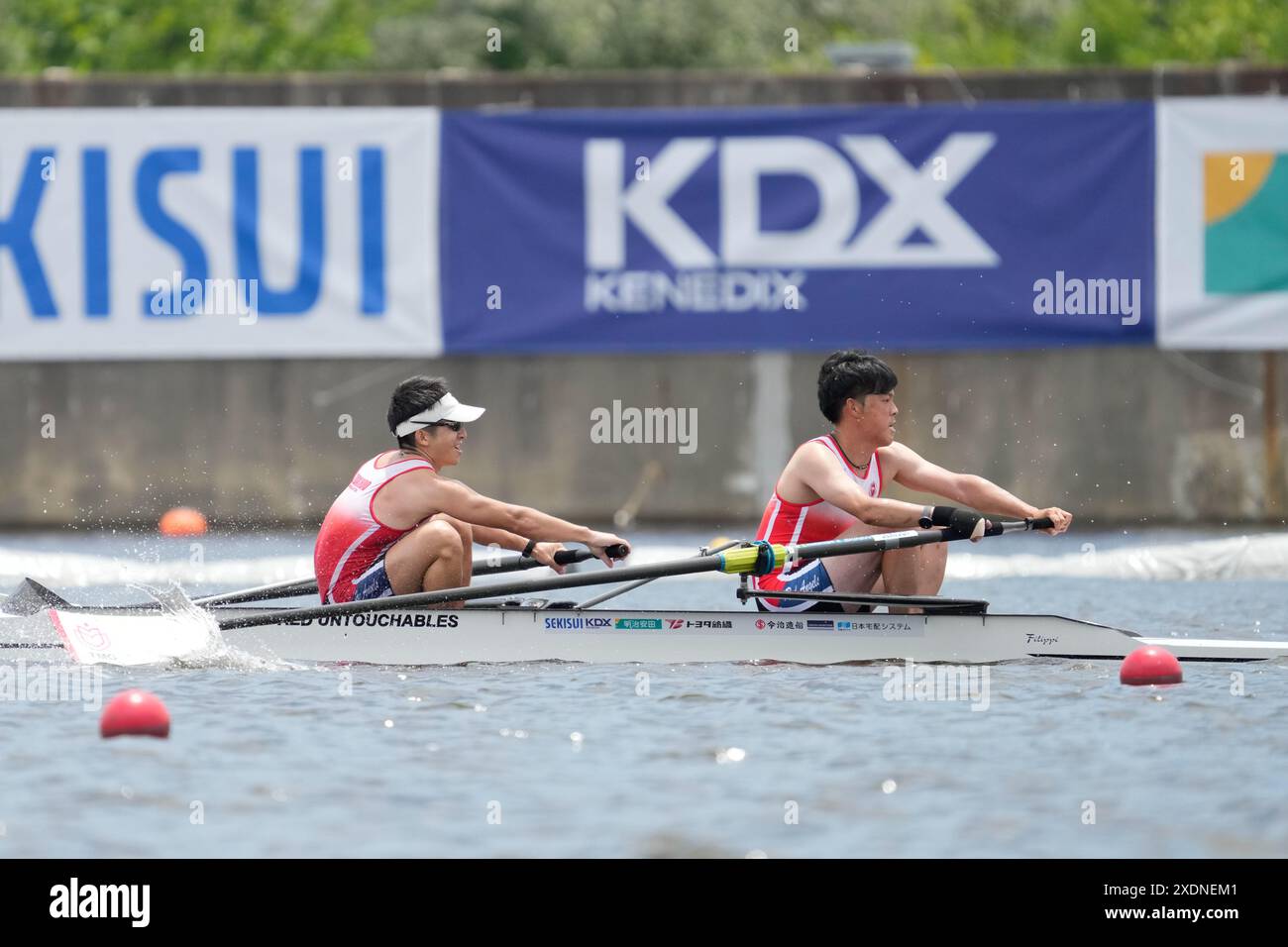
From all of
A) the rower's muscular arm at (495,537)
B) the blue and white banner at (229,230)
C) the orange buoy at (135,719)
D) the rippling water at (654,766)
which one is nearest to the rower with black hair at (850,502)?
the rippling water at (654,766)

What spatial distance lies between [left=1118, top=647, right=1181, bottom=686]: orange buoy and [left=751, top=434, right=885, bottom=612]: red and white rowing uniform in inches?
55.8

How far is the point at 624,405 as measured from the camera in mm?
16016

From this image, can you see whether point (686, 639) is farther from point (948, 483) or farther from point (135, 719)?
→ point (135, 719)

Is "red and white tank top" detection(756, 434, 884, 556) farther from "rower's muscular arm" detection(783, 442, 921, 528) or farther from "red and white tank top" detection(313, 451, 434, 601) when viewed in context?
"red and white tank top" detection(313, 451, 434, 601)

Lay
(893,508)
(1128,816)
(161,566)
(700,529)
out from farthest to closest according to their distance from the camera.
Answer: (700,529) → (161,566) → (893,508) → (1128,816)

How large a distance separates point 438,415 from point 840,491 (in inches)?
71.6

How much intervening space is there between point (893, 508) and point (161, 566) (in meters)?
6.72

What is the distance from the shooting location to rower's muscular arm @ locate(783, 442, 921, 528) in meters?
8.66

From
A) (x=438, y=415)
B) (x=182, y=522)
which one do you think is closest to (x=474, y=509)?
(x=438, y=415)

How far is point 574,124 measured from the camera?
1580 cm

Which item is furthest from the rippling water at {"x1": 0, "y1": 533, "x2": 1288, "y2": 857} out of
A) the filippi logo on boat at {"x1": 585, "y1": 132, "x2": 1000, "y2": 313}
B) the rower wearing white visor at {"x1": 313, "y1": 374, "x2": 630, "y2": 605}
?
the filippi logo on boat at {"x1": 585, "y1": 132, "x2": 1000, "y2": 313}
